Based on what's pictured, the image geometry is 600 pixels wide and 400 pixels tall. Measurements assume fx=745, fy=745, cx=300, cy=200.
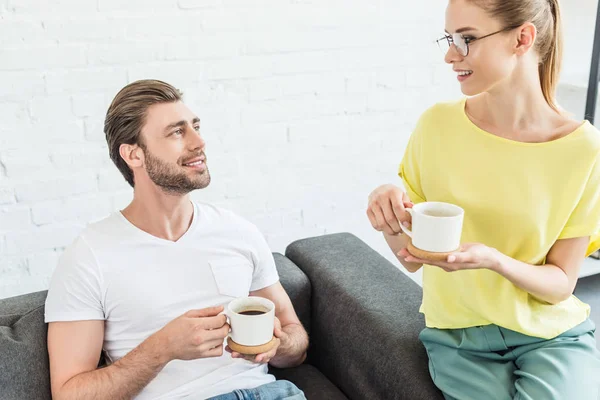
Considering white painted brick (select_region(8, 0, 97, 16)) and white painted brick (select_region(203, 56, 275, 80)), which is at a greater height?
white painted brick (select_region(8, 0, 97, 16))

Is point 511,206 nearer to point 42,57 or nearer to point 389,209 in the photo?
point 389,209

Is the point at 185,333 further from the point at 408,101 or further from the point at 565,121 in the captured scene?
the point at 408,101

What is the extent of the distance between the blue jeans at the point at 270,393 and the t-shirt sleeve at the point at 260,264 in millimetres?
246

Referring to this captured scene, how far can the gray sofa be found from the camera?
1551 millimetres

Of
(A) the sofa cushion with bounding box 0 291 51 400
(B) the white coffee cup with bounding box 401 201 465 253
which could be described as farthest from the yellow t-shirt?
(A) the sofa cushion with bounding box 0 291 51 400

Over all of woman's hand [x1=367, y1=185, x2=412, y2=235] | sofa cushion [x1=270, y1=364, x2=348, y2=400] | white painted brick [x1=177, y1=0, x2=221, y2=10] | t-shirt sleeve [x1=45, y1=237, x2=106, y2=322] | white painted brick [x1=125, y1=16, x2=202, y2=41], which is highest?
white painted brick [x1=177, y1=0, x2=221, y2=10]

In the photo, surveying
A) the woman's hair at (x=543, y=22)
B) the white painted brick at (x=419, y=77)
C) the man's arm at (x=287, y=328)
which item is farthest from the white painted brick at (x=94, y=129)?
the woman's hair at (x=543, y=22)

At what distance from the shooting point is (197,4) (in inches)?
92.0

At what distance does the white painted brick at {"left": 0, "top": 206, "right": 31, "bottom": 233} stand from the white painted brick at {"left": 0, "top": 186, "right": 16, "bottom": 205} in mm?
18

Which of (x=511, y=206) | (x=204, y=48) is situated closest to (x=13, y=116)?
(x=204, y=48)

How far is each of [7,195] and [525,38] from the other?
5.07 ft

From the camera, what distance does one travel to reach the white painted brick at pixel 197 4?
2.31 m

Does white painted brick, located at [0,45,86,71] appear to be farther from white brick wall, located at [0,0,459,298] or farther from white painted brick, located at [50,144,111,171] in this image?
white painted brick, located at [50,144,111,171]

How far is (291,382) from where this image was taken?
1.81 m
